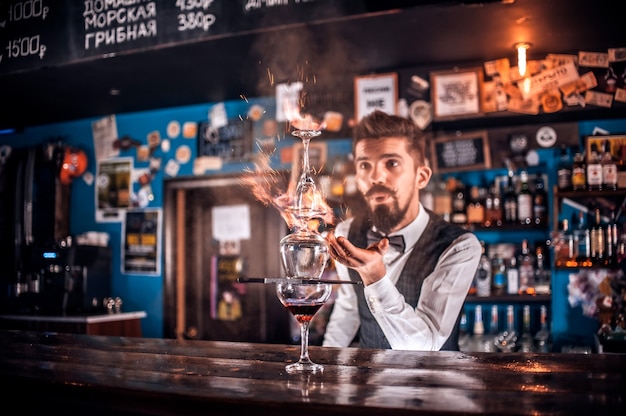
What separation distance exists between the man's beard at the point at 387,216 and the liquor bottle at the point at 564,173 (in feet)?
6.48

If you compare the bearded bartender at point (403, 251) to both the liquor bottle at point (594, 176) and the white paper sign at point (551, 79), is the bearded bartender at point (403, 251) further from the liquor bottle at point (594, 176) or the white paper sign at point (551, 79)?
the liquor bottle at point (594, 176)

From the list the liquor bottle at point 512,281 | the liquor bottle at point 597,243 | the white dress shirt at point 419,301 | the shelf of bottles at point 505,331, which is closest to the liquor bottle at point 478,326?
the shelf of bottles at point 505,331

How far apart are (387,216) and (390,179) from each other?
0.19m

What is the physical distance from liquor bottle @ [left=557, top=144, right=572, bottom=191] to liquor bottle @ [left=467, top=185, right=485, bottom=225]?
0.56m

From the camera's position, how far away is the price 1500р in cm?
360

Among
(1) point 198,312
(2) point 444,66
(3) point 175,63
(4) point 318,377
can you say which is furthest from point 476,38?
(1) point 198,312

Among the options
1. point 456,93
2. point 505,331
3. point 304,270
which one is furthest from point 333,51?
point 304,270

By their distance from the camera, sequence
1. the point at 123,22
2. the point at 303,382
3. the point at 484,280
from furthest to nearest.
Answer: the point at 484,280 → the point at 123,22 → the point at 303,382

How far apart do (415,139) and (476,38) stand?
133 centimetres

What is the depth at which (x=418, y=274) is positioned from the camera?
2.76 metres

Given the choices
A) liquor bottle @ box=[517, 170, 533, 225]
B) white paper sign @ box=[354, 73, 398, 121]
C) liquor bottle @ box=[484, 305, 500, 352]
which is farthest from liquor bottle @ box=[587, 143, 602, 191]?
white paper sign @ box=[354, 73, 398, 121]

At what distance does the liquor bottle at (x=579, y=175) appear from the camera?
→ 4.36 meters

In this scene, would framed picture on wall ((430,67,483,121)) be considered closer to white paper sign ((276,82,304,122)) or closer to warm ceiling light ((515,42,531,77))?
warm ceiling light ((515,42,531,77))

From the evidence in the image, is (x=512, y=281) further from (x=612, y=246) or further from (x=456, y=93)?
(x=456, y=93)
